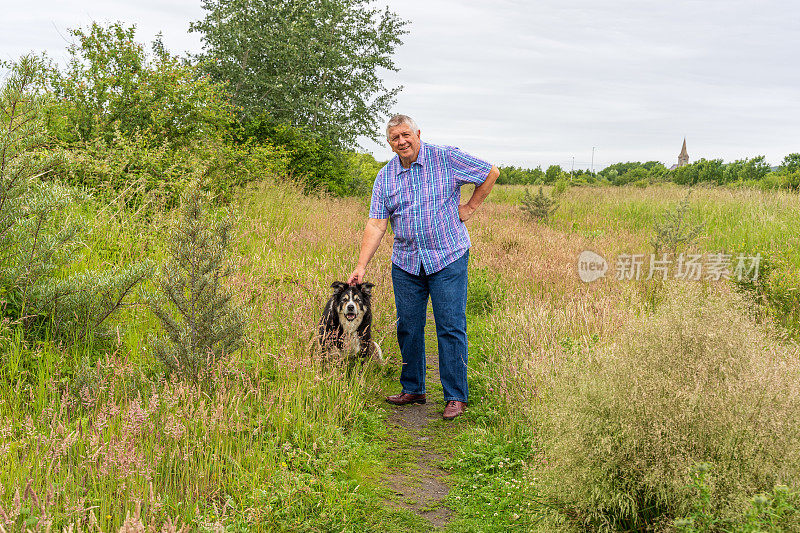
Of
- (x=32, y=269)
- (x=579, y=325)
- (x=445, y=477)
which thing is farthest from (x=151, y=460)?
(x=579, y=325)

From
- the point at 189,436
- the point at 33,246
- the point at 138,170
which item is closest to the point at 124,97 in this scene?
the point at 138,170

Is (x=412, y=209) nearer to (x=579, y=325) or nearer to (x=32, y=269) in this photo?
(x=579, y=325)

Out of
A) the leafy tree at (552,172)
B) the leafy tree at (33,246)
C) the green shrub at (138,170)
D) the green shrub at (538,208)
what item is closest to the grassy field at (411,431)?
the leafy tree at (33,246)

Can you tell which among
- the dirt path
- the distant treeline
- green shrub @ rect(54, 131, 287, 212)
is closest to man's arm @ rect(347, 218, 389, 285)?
the dirt path

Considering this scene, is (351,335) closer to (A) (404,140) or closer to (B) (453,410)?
(B) (453,410)

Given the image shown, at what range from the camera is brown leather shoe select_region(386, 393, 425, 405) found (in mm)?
5273

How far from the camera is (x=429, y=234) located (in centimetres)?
475

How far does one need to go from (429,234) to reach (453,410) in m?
1.59

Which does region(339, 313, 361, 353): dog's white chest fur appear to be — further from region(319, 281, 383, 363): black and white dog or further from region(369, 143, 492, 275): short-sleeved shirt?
region(369, 143, 492, 275): short-sleeved shirt

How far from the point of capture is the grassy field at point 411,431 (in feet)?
8.03

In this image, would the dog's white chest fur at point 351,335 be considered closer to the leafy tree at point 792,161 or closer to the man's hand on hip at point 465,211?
the man's hand on hip at point 465,211

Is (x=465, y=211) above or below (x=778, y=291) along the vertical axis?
above

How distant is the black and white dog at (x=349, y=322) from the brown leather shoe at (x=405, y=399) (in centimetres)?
50

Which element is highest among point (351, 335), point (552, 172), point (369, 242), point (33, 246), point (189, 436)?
point (552, 172)
